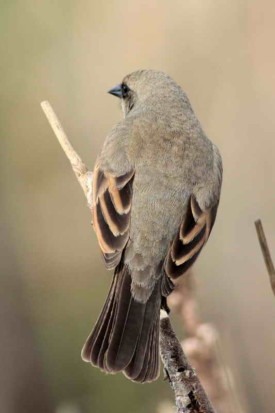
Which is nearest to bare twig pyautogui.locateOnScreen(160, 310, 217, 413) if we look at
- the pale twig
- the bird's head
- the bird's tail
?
the bird's tail

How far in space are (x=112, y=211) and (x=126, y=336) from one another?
53 centimetres

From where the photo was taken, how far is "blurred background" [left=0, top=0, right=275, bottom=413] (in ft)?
12.5

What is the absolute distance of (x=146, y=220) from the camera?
9.92ft

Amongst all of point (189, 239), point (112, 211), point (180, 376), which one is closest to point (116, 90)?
point (112, 211)

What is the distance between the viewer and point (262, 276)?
3990mm

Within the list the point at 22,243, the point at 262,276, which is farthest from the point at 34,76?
the point at 262,276

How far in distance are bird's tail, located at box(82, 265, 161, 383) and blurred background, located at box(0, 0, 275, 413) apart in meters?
0.81

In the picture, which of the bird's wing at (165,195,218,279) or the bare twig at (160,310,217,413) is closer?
the bare twig at (160,310,217,413)

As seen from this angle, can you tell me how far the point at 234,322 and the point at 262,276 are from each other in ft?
1.26

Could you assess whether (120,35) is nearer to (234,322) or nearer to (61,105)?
(61,105)

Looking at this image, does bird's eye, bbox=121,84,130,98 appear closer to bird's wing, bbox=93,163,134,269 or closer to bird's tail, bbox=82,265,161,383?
bird's wing, bbox=93,163,134,269

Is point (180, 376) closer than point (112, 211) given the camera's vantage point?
Yes

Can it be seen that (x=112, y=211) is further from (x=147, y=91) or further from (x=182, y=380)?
(x=182, y=380)

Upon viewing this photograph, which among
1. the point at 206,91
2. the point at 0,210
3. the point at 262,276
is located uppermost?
the point at 206,91
